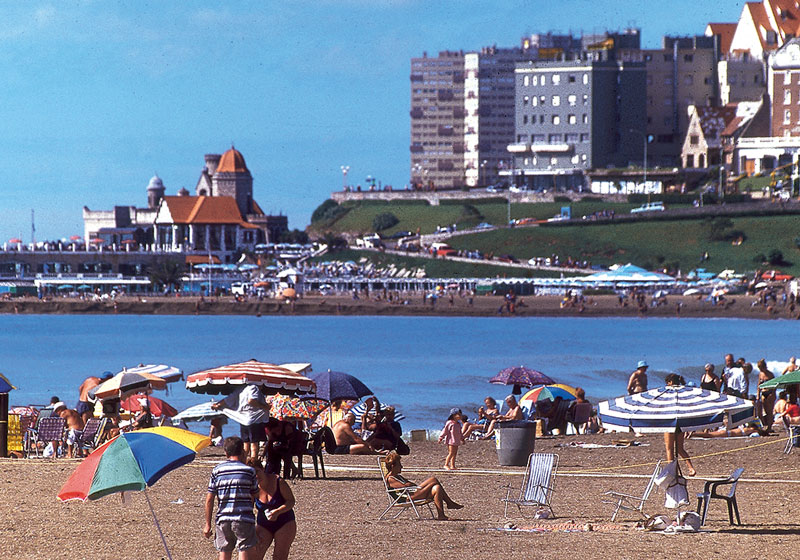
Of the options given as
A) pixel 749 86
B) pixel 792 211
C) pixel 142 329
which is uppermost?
pixel 749 86

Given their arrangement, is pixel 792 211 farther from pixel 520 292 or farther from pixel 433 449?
pixel 433 449

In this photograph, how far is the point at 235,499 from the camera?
1173cm

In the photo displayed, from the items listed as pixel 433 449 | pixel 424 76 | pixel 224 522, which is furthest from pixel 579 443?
pixel 424 76

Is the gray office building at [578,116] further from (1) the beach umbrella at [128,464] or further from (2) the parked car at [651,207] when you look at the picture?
(1) the beach umbrella at [128,464]

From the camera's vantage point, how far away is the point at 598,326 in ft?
331

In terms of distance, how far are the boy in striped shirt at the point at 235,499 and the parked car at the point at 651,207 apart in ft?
342

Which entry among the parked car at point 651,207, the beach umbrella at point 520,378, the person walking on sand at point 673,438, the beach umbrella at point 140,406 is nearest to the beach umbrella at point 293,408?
the person walking on sand at point 673,438

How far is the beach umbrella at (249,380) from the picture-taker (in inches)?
899

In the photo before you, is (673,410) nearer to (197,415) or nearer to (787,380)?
(787,380)

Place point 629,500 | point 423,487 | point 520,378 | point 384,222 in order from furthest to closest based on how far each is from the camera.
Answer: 1. point 384,222
2. point 520,378
3. point 629,500
4. point 423,487

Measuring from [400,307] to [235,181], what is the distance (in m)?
56.0

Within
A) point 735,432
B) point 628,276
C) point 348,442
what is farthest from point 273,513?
point 628,276

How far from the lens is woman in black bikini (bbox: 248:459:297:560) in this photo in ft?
39.8

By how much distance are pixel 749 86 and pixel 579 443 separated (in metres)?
109
